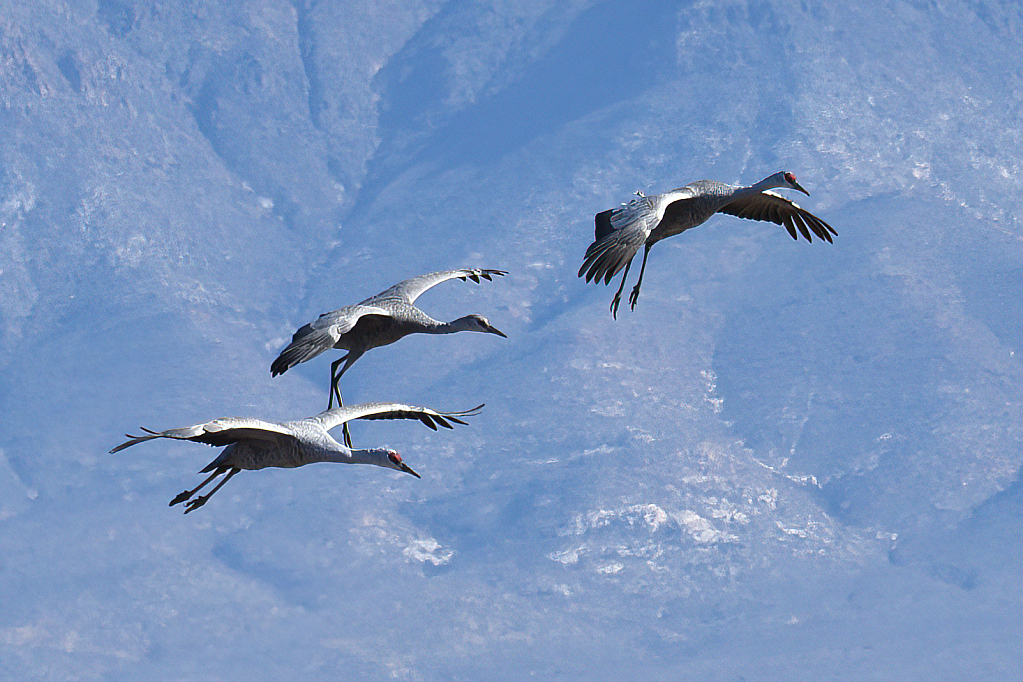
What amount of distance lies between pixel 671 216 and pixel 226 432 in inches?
645

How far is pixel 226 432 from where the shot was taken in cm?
4553

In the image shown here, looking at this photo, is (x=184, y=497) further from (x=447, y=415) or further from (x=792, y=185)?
(x=792, y=185)

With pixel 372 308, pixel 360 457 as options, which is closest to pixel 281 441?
pixel 360 457

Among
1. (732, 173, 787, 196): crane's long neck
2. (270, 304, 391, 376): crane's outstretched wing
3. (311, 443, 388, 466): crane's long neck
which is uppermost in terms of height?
(732, 173, 787, 196): crane's long neck

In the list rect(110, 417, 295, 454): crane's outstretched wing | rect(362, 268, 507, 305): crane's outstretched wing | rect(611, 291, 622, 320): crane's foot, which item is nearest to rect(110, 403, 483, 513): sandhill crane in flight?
rect(110, 417, 295, 454): crane's outstretched wing

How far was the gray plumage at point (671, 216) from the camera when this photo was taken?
4838cm

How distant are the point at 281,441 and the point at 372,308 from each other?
974 cm

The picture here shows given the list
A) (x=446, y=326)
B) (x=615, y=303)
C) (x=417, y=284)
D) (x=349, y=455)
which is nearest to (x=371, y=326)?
(x=446, y=326)

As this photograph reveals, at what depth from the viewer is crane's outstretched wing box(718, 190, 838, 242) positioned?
192 ft

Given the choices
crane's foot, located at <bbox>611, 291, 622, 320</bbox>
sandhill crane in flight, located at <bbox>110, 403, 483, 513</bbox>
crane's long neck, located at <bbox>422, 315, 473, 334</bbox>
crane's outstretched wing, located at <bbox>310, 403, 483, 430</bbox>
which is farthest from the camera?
crane's long neck, located at <bbox>422, 315, 473, 334</bbox>

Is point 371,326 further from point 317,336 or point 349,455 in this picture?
point 349,455

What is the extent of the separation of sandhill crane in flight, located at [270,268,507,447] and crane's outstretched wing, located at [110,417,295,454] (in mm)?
2528

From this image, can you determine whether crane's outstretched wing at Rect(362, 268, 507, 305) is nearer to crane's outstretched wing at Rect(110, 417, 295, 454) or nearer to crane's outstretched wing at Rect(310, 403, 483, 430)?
crane's outstretched wing at Rect(310, 403, 483, 430)

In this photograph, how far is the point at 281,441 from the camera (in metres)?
47.3
